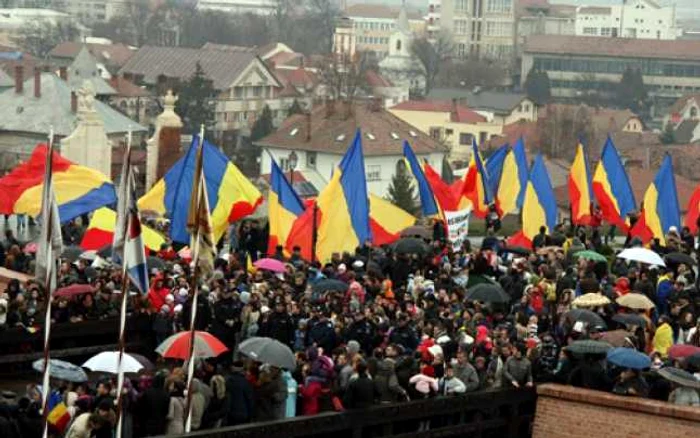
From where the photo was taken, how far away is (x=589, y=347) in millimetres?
19719

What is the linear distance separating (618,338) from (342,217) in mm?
8582

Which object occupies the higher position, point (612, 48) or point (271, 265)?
point (271, 265)

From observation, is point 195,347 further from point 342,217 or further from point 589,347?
point 342,217

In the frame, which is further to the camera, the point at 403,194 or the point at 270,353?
the point at 403,194

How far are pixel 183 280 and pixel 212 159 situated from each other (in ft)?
17.4

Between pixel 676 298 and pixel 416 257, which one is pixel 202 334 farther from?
pixel 416 257

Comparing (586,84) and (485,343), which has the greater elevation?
(485,343)

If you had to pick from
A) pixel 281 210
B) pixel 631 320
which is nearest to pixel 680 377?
pixel 631 320

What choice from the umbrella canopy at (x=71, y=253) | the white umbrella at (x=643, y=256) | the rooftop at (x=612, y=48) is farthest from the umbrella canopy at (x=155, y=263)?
the rooftop at (x=612, y=48)

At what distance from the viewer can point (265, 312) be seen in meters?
21.5

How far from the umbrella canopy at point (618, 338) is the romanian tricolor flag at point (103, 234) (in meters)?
9.46

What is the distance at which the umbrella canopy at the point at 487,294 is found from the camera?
23.7m

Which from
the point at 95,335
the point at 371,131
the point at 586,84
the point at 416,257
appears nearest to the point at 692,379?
the point at 95,335

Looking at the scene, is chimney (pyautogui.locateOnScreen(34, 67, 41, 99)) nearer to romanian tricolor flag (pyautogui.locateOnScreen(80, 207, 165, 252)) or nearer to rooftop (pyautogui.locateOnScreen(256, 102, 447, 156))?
rooftop (pyautogui.locateOnScreen(256, 102, 447, 156))
